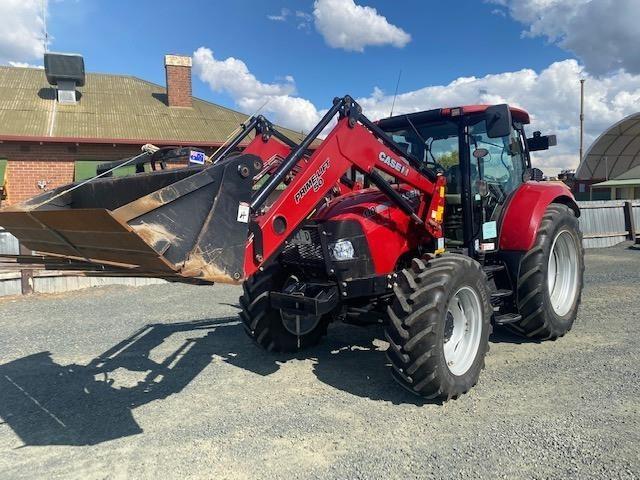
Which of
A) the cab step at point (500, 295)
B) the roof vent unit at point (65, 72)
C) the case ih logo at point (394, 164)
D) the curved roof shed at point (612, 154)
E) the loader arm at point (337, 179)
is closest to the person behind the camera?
the loader arm at point (337, 179)

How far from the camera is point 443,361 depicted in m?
3.97

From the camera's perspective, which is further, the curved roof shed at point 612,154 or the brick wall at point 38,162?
the curved roof shed at point 612,154

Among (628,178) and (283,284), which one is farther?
(628,178)

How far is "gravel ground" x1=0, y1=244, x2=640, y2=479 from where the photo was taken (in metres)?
3.21

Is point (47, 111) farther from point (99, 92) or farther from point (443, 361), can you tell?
point (443, 361)

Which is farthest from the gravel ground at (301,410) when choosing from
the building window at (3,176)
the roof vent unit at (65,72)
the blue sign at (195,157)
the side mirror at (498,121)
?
the roof vent unit at (65,72)

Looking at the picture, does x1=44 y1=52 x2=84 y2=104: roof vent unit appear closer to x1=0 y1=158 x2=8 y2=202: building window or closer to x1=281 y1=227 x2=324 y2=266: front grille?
x1=0 y1=158 x2=8 y2=202: building window

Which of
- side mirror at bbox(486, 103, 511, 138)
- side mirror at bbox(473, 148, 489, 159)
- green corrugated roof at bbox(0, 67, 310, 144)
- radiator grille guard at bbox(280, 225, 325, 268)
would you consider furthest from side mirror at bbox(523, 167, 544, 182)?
green corrugated roof at bbox(0, 67, 310, 144)

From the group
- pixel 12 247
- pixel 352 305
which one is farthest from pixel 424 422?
pixel 12 247

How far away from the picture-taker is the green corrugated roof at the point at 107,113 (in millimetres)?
13844

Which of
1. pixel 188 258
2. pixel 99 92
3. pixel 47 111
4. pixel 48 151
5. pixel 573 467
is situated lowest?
pixel 573 467

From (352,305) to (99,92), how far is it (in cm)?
1445

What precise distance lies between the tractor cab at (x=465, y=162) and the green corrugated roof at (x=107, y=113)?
9954 mm

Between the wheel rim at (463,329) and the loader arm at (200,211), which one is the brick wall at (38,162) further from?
the wheel rim at (463,329)
